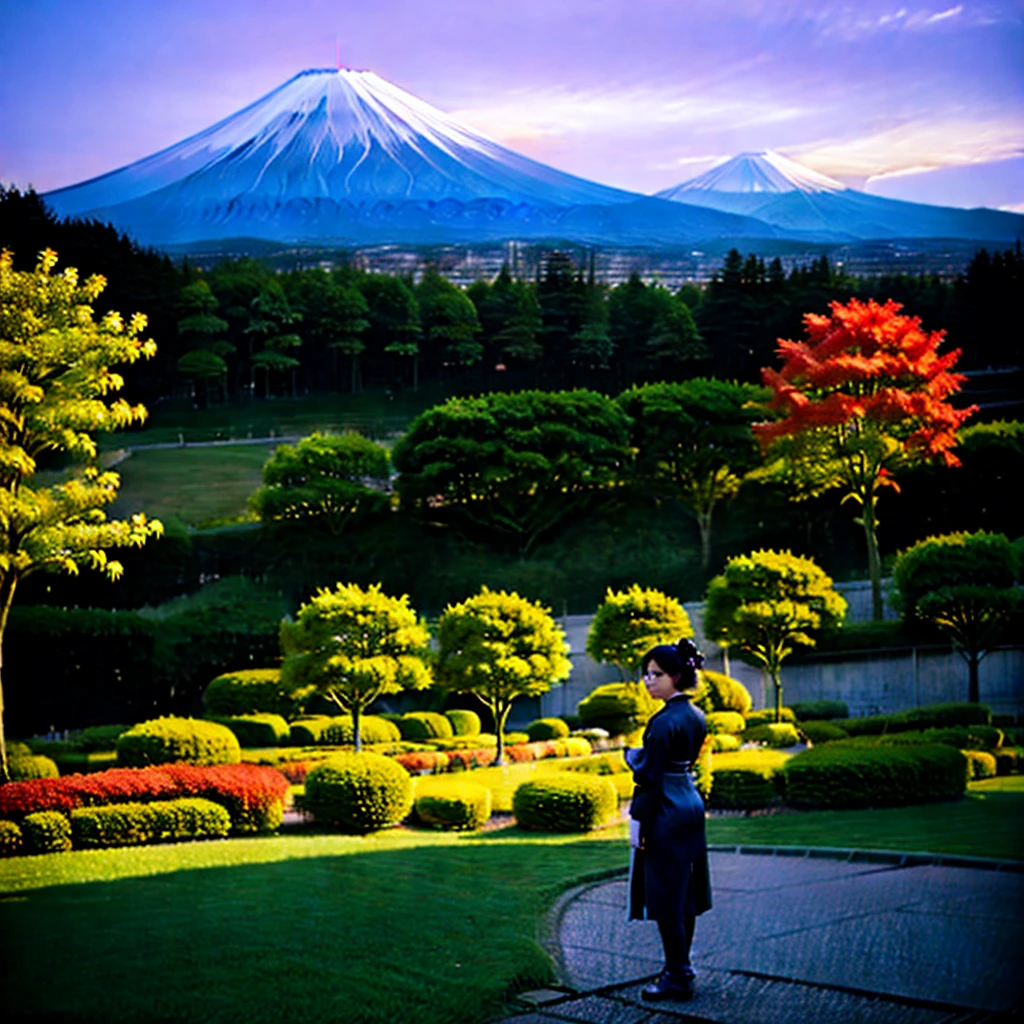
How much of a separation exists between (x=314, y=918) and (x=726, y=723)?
12.7 meters

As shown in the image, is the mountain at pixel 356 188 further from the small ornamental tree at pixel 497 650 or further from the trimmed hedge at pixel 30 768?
the small ornamental tree at pixel 497 650

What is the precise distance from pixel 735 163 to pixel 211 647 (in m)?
11.4

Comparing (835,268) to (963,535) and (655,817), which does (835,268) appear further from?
(655,817)

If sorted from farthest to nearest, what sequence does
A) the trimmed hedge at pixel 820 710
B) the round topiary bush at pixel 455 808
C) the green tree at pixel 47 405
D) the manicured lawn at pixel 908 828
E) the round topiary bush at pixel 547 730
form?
the trimmed hedge at pixel 820 710 → the round topiary bush at pixel 547 730 → the green tree at pixel 47 405 → the round topiary bush at pixel 455 808 → the manicured lawn at pixel 908 828

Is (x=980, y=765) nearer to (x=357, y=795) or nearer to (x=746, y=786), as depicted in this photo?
(x=746, y=786)

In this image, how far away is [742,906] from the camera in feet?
22.3

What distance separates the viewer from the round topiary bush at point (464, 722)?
813 inches

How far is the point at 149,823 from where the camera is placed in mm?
9539

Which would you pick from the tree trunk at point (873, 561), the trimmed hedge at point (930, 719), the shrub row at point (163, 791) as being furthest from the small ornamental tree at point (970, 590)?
the shrub row at point (163, 791)

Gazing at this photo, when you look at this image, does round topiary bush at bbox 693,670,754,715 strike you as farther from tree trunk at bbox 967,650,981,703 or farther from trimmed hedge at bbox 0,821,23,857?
trimmed hedge at bbox 0,821,23,857

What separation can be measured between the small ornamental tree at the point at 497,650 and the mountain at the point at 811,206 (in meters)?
7.23

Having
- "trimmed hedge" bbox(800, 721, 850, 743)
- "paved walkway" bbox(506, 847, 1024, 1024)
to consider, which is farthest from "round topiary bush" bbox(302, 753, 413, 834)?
"trimmed hedge" bbox(800, 721, 850, 743)

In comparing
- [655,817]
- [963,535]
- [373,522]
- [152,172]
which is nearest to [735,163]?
[963,535]

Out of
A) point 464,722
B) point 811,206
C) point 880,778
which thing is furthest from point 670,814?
point 811,206
